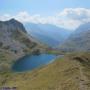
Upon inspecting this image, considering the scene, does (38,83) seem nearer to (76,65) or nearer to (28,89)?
(28,89)

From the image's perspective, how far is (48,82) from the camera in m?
135

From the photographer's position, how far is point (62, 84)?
4870 inches

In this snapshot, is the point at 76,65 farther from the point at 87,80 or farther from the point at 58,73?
the point at 87,80

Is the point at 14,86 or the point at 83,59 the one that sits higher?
the point at 83,59

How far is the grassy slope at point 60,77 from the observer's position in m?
118

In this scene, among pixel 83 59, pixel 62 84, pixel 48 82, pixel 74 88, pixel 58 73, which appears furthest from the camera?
pixel 83 59

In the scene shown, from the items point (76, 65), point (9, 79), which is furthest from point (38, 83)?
point (9, 79)

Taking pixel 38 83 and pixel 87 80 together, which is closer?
pixel 87 80

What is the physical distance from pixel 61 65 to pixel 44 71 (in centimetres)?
1218

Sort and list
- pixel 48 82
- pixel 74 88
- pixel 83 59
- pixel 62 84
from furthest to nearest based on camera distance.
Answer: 1. pixel 83 59
2. pixel 48 82
3. pixel 62 84
4. pixel 74 88

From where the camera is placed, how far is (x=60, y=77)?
135875 mm

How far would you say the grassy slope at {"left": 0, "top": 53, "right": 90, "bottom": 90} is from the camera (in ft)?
387

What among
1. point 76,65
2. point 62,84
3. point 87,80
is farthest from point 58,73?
point 87,80

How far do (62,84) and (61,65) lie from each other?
36.9 metres
